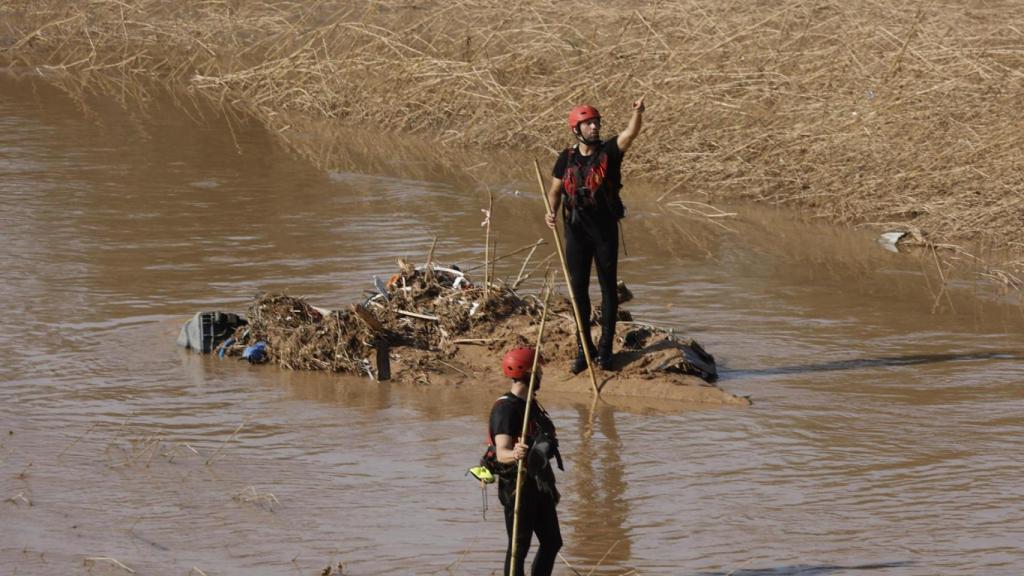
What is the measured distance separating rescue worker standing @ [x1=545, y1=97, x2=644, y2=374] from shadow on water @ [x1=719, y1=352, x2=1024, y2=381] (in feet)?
3.48

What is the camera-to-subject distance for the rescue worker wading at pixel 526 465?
6234mm

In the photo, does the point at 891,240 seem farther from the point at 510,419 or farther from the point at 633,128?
the point at 510,419

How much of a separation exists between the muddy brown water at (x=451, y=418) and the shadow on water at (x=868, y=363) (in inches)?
1.3

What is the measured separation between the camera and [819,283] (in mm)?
13070

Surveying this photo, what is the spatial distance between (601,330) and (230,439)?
2.72 metres

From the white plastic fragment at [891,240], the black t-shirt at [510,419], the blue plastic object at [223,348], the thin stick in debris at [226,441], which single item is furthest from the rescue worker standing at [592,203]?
the white plastic fragment at [891,240]

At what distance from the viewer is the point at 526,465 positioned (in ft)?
20.4

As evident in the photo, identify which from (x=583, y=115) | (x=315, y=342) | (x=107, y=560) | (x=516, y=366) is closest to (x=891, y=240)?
(x=583, y=115)

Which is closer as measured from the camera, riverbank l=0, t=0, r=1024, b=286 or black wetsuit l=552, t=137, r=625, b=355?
black wetsuit l=552, t=137, r=625, b=355

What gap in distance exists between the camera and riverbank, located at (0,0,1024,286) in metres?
15.0

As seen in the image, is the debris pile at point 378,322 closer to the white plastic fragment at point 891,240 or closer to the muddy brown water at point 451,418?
the muddy brown water at point 451,418

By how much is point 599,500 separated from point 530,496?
1.68 metres

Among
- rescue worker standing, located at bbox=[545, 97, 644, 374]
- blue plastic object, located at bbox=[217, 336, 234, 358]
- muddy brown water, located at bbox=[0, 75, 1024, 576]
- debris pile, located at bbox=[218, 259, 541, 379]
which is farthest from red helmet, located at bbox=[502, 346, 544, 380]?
blue plastic object, located at bbox=[217, 336, 234, 358]

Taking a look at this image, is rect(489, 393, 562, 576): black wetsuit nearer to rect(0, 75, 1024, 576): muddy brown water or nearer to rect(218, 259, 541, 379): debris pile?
rect(0, 75, 1024, 576): muddy brown water
